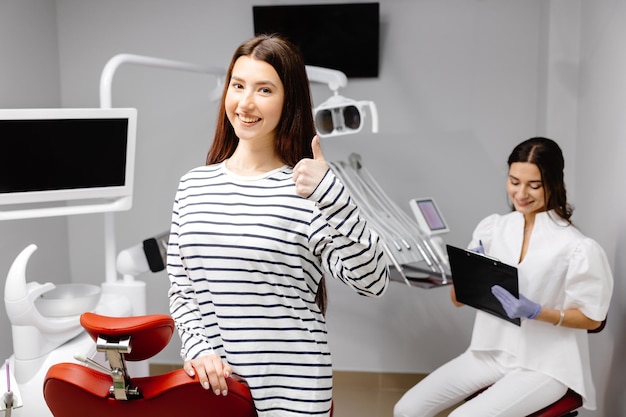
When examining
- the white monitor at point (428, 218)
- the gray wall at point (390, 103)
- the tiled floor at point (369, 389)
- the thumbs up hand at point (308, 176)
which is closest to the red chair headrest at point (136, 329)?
the thumbs up hand at point (308, 176)

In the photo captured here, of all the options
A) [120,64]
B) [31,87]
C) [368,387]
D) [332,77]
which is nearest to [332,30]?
[332,77]

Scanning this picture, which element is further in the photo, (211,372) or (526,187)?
(526,187)

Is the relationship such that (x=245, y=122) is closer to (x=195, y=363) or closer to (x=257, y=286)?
(x=257, y=286)

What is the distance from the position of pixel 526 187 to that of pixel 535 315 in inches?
17.3

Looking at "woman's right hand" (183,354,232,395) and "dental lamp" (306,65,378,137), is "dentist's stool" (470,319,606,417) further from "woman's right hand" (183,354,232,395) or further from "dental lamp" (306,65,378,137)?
"woman's right hand" (183,354,232,395)

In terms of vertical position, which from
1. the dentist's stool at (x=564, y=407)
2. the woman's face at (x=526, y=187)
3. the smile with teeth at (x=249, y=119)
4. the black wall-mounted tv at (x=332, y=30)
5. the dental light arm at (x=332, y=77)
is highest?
the black wall-mounted tv at (x=332, y=30)

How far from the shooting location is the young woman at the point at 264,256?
1433mm

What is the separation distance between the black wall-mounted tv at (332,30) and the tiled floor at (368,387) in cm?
161

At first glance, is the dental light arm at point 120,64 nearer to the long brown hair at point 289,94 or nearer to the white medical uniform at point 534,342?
the long brown hair at point 289,94

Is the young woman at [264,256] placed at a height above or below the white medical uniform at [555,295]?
above

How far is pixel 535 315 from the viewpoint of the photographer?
2.35 m

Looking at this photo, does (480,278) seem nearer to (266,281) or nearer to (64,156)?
(266,281)

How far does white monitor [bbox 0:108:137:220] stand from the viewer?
228 centimetres

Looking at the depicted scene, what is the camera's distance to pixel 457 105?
A: 3680 millimetres
